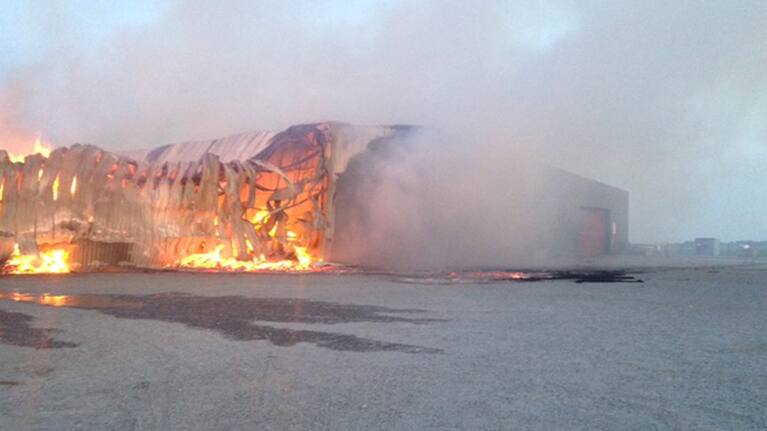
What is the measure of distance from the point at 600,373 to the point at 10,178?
1584 cm

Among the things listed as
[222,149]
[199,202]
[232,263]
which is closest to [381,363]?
[232,263]

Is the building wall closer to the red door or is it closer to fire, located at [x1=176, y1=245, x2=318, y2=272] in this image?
the red door

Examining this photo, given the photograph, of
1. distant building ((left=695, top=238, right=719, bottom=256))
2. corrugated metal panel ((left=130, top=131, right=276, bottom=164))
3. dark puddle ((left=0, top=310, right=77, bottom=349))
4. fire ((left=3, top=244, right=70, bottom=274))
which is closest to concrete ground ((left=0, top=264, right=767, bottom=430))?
dark puddle ((left=0, top=310, right=77, bottom=349))

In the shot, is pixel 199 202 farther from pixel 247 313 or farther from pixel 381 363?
pixel 381 363

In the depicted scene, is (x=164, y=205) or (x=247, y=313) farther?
(x=164, y=205)

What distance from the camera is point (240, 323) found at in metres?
6.41

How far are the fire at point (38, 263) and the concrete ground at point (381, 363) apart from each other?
6.75 meters

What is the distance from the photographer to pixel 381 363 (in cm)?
445

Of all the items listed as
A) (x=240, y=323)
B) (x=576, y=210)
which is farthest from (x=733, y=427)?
(x=576, y=210)

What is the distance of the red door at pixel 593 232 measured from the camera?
32.1 m

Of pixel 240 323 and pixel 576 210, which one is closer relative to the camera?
pixel 240 323

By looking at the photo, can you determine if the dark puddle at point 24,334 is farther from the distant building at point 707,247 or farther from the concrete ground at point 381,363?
the distant building at point 707,247

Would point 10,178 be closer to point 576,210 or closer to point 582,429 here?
point 582,429

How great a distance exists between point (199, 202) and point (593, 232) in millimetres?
24078
